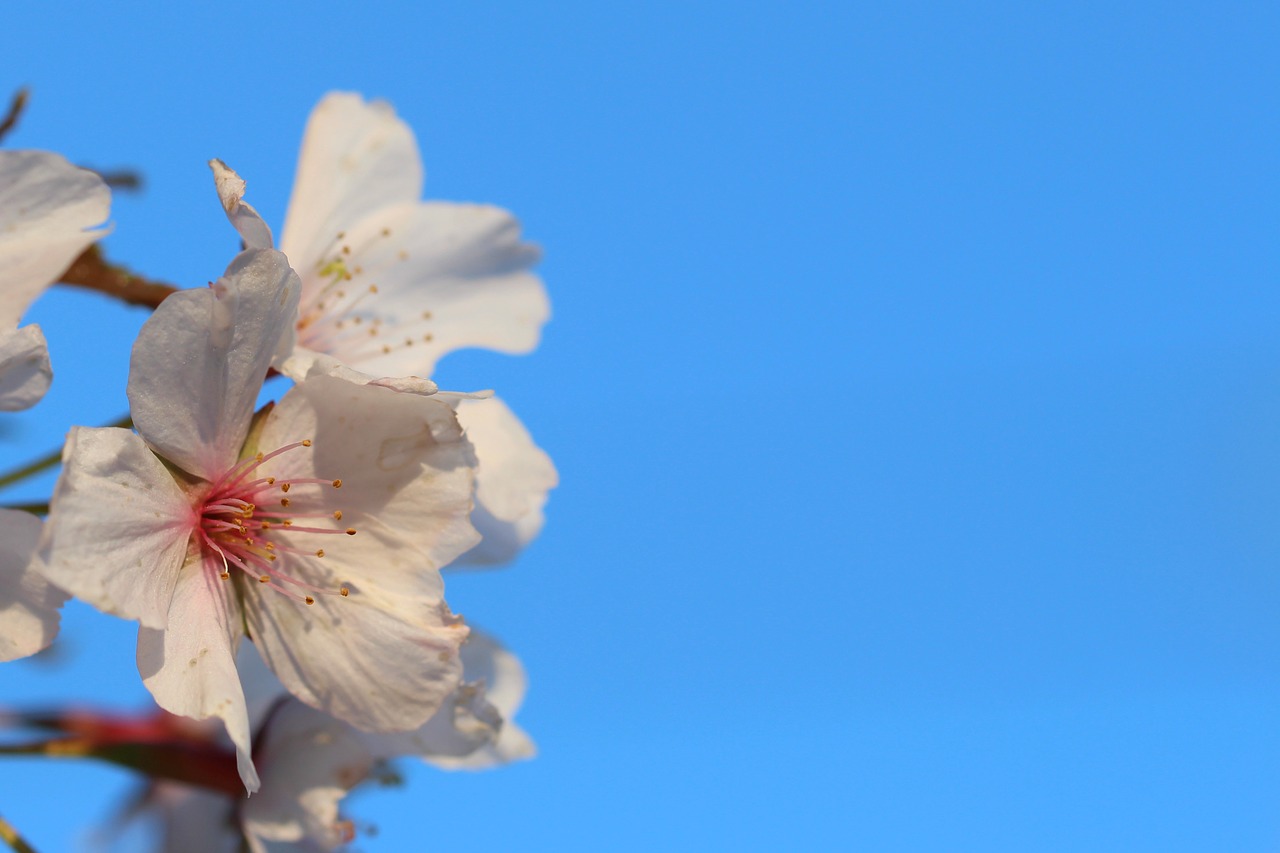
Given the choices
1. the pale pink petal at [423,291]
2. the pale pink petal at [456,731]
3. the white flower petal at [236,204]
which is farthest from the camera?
the pale pink petal at [423,291]

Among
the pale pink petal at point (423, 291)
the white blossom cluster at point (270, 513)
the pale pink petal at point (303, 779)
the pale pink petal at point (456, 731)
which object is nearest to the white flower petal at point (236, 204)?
the white blossom cluster at point (270, 513)

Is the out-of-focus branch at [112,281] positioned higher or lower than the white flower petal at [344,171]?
lower

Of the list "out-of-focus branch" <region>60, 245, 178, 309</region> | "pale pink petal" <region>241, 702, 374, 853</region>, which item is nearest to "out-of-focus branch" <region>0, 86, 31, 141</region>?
"out-of-focus branch" <region>60, 245, 178, 309</region>

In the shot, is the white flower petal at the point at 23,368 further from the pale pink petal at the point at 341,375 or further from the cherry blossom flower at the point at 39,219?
the pale pink petal at the point at 341,375

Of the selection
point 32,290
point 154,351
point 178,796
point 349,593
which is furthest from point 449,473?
point 178,796

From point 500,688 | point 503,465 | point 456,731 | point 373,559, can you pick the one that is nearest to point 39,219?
point 373,559

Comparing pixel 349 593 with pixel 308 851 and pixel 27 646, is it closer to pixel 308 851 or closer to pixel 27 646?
pixel 27 646

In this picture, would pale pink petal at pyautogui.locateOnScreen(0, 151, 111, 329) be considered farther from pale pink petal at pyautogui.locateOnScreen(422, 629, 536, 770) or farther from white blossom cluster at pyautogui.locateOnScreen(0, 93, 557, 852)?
pale pink petal at pyautogui.locateOnScreen(422, 629, 536, 770)
